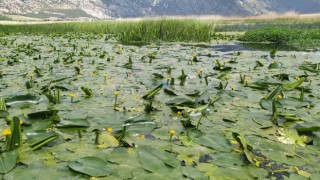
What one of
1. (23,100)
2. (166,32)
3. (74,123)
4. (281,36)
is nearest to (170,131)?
(74,123)

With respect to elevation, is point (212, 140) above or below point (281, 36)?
below

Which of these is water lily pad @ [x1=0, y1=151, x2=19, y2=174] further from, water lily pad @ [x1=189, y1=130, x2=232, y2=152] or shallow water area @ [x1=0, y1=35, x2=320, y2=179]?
water lily pad @ [x1=189, y1=130, x2=232, y2=152]

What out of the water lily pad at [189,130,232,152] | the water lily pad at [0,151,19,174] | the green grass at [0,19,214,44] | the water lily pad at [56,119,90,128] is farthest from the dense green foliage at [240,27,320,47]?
the water lily pad at [0,151,19,174]

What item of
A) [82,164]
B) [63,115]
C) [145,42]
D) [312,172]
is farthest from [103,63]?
[145,42]

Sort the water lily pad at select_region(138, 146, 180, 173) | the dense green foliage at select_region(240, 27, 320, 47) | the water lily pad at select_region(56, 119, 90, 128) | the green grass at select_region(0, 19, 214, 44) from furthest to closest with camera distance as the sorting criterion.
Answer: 1. the dense green foliage at select_region(240, 27, 320, 47)
2. the green grass at select_region(0, 19, 214, 44)
3. the water lily pad at select_region(56, 119, 90, 128)
4. the water lily pad at select_region(138, 146, 180, 173)

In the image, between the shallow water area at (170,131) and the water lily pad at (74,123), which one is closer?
the shallow water area at (170,131)

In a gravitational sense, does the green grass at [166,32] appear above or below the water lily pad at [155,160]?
above

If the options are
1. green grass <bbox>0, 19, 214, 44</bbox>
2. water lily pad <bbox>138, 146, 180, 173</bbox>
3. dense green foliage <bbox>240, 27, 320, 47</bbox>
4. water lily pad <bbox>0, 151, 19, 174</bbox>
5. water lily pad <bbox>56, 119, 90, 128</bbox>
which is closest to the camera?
water lily pad <bbox>0, 151, 19, 174</bbox>

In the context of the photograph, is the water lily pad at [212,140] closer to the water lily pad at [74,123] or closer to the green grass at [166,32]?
the water lily pad at [74,123]

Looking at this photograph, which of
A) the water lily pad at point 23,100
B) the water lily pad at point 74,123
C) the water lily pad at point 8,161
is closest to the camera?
the water lily pad at point 8,161

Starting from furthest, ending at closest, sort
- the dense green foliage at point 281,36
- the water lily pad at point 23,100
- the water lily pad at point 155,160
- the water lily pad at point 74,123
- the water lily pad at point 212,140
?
the dense green foliage at point 281,36 < the water lily pad at point 23,100 < the water lily pad at point 74,123 < the water lily pad at point 212,140 < the water lily pad at point 155,160

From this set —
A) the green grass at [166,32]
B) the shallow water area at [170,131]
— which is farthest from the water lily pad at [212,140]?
the green grass at [166,32]

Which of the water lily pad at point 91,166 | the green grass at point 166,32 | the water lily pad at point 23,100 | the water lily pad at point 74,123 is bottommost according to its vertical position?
the water lily pad at point 91,166

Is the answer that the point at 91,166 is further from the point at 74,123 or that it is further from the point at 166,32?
the point at 166,32
